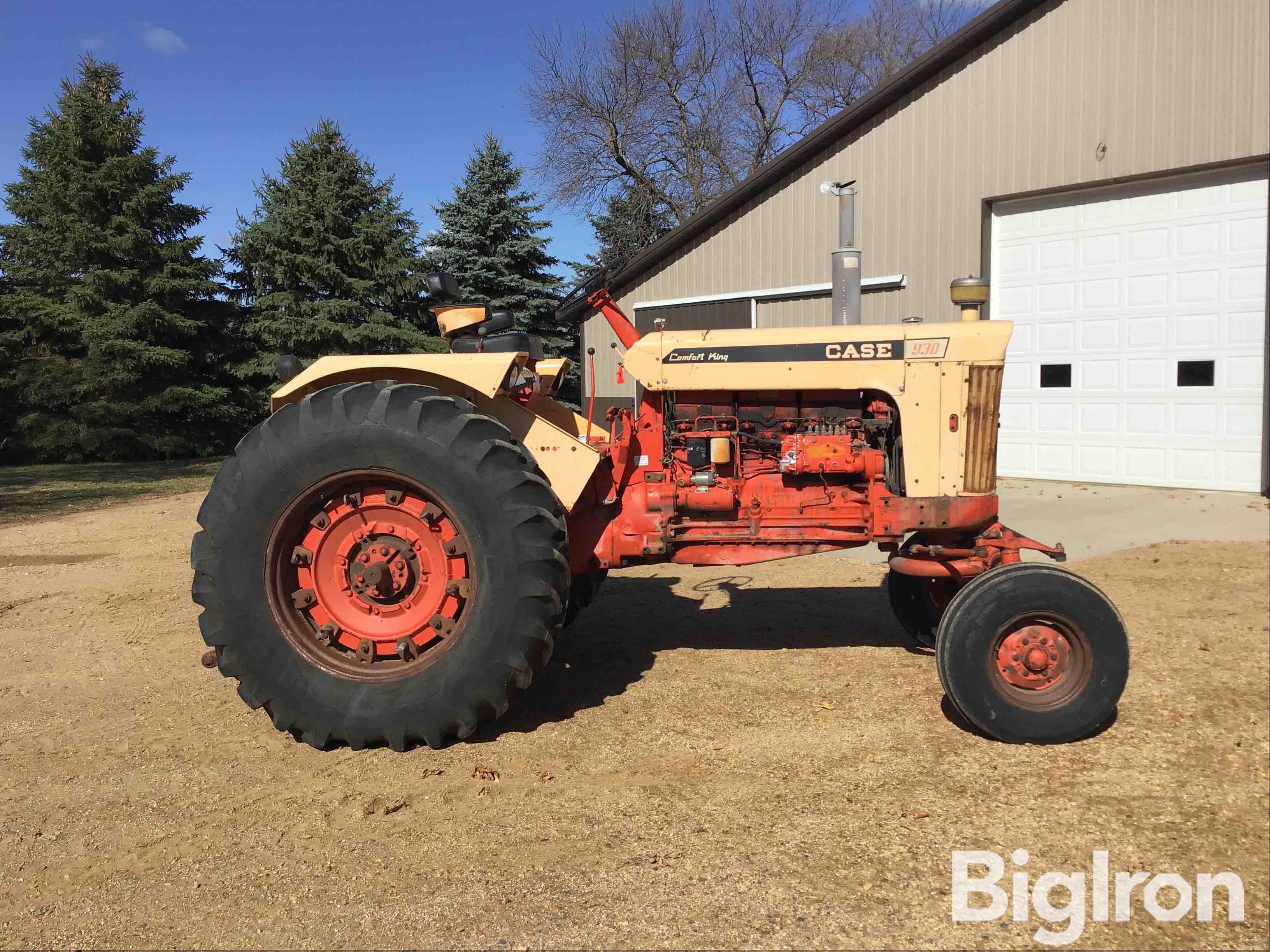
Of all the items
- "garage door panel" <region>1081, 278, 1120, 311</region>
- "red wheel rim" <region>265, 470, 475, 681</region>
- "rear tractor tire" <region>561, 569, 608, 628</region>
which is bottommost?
"rear tractor tire" <region>561, 569, 608, 628</region>

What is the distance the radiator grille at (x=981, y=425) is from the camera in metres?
3.64

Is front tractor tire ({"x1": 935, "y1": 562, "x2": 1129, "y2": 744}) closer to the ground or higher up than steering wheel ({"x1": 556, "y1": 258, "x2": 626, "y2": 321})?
closer to the ground

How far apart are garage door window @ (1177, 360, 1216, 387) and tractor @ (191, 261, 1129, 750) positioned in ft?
19.6

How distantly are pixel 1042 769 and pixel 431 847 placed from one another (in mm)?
2090

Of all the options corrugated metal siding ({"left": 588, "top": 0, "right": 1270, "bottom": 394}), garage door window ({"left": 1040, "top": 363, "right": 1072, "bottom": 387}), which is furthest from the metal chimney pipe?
garage door window ({"left": 1040, "top": 363, "right": 1072, "bottom": 387})

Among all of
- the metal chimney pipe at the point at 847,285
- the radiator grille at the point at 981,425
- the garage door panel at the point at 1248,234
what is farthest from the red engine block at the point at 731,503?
the garage door panel at the point at 1248,234

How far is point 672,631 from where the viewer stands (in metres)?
4.94

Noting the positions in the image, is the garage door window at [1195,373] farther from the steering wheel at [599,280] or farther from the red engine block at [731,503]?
the steering wheel at [599,280]

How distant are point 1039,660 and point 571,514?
1.96 metres

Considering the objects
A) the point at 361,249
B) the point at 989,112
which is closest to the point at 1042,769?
the point at 989,112

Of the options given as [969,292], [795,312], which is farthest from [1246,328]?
[969,292]

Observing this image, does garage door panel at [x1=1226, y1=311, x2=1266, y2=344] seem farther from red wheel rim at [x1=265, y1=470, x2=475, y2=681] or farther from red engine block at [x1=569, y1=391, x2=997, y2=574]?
red wheel rim at [x1=265, y1=470, x2=475, y2=681]

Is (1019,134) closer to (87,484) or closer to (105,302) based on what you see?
(87,484)

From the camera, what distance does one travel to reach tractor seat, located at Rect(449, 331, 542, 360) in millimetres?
3984
